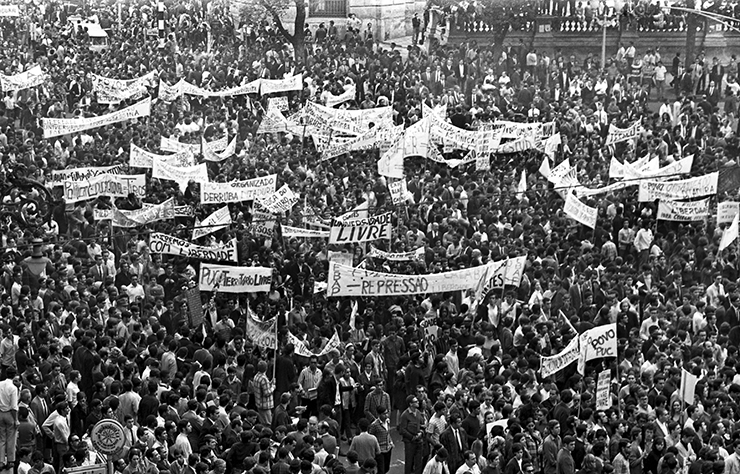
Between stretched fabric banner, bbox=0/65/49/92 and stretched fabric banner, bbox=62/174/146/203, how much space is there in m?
11.0

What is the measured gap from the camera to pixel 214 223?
2777 centimetres

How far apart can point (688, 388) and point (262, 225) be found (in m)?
9.25

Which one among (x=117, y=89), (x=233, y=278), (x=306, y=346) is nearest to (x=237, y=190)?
(x=233, y=278)

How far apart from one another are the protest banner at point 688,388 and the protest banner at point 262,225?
881cm

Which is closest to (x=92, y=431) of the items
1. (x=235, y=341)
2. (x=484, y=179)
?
A: (x=235, y=341)

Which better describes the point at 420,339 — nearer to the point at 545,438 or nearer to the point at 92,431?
the point at 545,438

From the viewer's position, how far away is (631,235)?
28125 mm

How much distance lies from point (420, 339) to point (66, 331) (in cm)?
437

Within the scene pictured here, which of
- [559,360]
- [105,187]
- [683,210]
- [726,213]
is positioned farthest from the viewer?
[105,187]

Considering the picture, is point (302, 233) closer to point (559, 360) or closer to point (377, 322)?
point (377, 322)

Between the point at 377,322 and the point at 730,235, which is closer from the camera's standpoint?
the point at 377,322

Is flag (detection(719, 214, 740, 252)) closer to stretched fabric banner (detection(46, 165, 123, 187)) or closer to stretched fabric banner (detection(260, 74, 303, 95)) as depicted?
stretched fabric banner (detection(46, 165, 123, 187))

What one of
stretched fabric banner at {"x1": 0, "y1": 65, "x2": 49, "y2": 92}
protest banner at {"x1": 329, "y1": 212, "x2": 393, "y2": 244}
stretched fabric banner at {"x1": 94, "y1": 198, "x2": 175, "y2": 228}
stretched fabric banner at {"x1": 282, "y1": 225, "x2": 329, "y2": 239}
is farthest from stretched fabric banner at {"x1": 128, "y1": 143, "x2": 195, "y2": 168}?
stretched fabric banner at {"x1": 0, "y1": 65, "x2": 49, "y2": 92}

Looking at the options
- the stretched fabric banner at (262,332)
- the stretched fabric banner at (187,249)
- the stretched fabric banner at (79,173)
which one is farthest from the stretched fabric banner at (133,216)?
the stretched fabric banner at (262,332)
